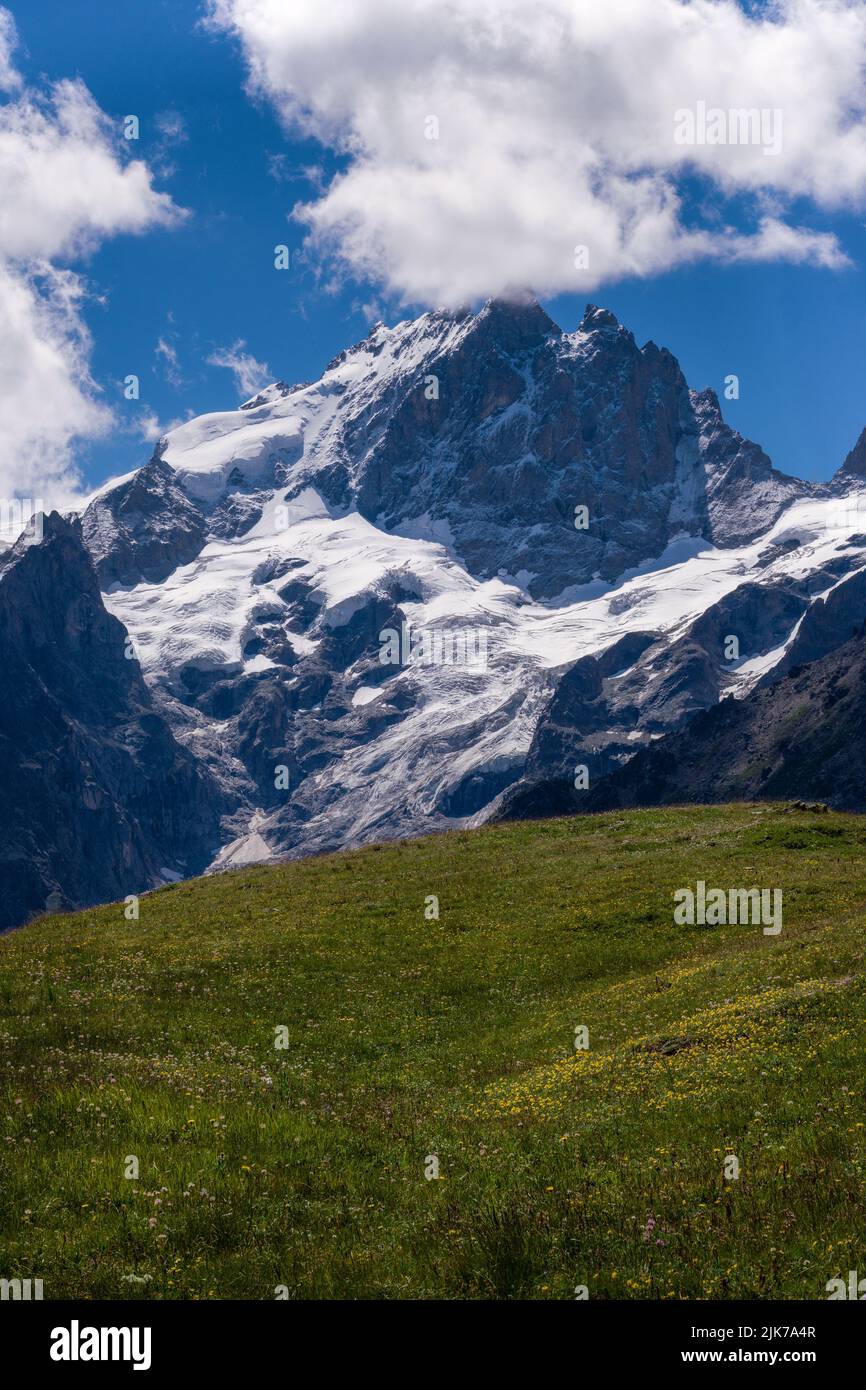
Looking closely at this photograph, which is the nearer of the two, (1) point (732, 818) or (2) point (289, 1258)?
(2) point (289, 1258)

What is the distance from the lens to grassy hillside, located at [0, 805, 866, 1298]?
46.6ft

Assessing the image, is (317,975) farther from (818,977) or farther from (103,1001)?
(818,977)

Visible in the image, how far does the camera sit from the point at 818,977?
27234 mm

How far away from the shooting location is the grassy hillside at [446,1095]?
560 inches

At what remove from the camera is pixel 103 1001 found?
30.2 metres

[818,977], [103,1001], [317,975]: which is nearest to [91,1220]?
[103,1001]

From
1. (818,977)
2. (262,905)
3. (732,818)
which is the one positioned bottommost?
(818,977)

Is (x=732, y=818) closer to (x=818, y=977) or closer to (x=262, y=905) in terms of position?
(x=262, y=905)

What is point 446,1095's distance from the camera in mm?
24438

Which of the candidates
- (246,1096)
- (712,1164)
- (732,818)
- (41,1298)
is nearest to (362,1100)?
(246,1096)

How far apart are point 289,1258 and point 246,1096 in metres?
7.48
